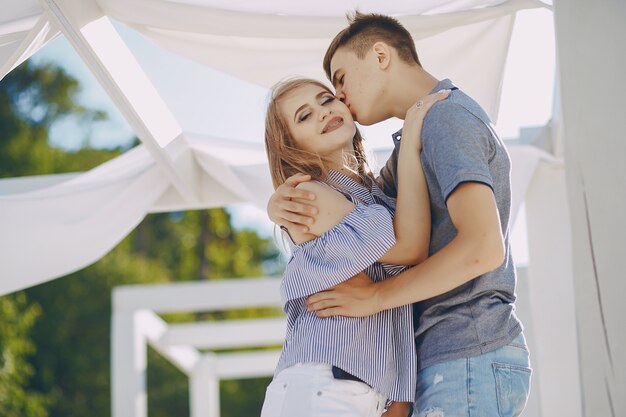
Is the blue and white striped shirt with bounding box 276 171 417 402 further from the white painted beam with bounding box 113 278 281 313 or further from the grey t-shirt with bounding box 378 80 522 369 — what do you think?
the white painted beam with bounding box 113 278 281 313

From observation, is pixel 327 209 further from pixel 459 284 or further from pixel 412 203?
pixel 459 284

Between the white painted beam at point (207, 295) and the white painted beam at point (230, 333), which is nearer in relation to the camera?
the white painted beam at point (207, 295)

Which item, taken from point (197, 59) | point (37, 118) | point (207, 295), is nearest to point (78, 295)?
point (37, 118)

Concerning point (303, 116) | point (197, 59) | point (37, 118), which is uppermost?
point (37, 118)

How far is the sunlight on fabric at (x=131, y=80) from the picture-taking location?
10.6ft

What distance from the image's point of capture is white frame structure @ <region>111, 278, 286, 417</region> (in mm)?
Answer: 5676

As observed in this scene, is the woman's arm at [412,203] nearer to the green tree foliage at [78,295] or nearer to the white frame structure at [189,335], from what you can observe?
the white frame structure at [189,335]

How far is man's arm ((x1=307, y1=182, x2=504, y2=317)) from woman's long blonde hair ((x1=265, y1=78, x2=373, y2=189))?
1.44ft

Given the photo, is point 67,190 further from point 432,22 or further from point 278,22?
point 432,22

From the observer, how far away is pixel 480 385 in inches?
86.4

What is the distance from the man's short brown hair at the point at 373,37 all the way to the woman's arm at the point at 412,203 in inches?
14.5

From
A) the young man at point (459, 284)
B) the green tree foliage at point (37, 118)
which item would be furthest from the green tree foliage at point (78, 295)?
the young man at point (459, 284)

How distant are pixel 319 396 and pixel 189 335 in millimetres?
5308

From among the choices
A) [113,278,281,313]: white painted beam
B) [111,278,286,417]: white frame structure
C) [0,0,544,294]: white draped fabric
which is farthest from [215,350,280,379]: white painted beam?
[0,0,544,294]: white draped fabric
